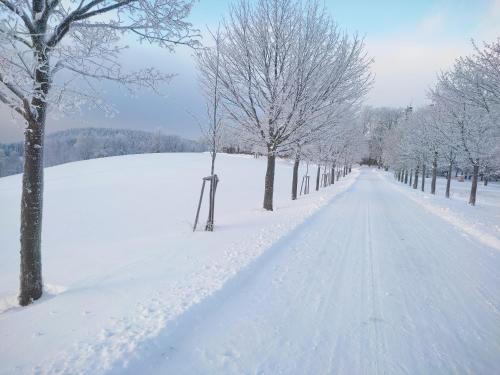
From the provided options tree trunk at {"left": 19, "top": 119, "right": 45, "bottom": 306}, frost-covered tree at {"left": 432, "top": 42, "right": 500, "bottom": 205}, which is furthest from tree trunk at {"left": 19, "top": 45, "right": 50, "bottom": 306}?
frost-covered tree at {"left": 432, "top": 42, "right": 500, "bottom": 205}

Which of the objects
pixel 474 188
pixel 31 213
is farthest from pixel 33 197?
pixel 474 188

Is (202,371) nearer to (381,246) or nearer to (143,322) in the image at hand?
(143,322)

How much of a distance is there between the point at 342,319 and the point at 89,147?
102655 millimetres

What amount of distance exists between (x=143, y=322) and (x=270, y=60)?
35.1ft

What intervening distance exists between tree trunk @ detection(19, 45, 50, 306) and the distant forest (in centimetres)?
6810

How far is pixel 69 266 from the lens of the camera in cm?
720

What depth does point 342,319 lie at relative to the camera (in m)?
4.10

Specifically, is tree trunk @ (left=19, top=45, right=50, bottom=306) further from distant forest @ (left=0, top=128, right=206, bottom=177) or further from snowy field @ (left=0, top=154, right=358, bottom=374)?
distant forest @ (left=0, top=128, right=206, bottom=177)

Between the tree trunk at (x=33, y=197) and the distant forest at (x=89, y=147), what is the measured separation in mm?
68095

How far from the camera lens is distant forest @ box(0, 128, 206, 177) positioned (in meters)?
81.8

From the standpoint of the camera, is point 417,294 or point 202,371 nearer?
point 202,371

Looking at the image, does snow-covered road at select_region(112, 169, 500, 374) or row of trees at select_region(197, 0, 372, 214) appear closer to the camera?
snow-covered road at select_region(112, 169, 500, 374)

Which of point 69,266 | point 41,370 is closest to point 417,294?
point 41,370

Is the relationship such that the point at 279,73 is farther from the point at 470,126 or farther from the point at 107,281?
the point at 470,126
